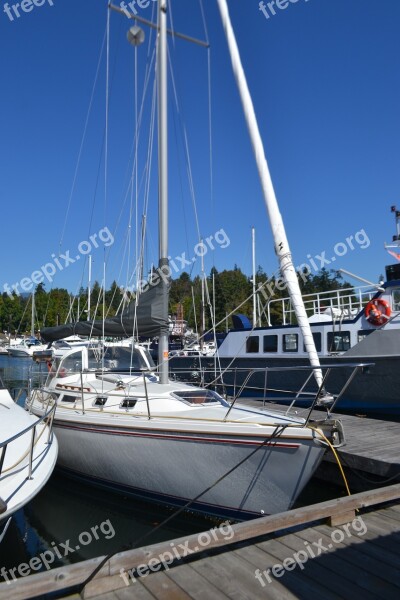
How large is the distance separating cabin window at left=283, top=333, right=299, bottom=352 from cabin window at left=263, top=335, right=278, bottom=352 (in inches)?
16.3

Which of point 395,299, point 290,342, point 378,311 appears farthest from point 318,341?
point 395,299

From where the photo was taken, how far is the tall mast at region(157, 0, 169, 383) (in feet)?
29.1

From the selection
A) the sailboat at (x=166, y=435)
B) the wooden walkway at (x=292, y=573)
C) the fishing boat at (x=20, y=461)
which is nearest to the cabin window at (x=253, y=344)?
the sailboat at (x=166, y=435)

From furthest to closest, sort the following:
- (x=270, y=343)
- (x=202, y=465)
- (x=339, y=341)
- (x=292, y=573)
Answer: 1. (x=270, y=343)
2. (x=339, y=341)
3. (x=202, y=465)
4. (x=292, y=573)

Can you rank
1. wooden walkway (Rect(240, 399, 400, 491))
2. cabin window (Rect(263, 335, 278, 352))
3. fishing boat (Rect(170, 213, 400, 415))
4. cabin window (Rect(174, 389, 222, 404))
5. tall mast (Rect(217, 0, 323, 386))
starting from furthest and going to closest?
cabin window (Rect(263, 335, 278, 352)) → fishing boat (Rect(170, 213, 400, 415)) → cabin window (Rect(174, 389, 222, 404)) → tall mast (Rect(217, 0, 323, 386)) → wooden walkway (Rect(240, 399, 400, 491))

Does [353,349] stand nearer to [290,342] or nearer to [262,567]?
[290,342]

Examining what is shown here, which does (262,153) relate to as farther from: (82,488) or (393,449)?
(82,488)

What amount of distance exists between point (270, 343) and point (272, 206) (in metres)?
8.20

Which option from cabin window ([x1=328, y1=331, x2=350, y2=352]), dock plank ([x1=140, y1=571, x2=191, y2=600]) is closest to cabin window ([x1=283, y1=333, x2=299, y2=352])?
cabin window ([x1=328, y1=331, x2=350, y2=352])

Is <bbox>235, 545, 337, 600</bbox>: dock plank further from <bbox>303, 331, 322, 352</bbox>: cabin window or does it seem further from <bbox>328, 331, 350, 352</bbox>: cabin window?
<bbox>303, 331, 322, 352</bbox>: cabin window

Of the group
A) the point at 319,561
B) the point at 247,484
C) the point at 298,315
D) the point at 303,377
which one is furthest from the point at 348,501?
the point at 303,377

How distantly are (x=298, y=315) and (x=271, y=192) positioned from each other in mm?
2569

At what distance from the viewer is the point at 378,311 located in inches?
521

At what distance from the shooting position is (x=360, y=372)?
12852 mm
